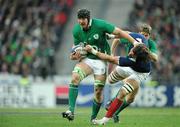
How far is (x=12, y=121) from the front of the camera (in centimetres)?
1797

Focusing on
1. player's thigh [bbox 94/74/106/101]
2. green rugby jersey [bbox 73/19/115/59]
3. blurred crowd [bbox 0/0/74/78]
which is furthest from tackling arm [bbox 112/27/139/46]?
blurred crowd [bbox 0/0/74/78]

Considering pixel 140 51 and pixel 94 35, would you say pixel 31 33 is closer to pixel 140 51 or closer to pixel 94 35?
pixel 94 35

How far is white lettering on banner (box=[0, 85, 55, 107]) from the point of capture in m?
31.0

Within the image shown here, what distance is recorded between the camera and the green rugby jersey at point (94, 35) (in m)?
17.1

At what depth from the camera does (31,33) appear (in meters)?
34.9

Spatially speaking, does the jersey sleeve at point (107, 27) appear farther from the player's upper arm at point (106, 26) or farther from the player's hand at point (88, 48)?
the player's hand at point (88, 48)

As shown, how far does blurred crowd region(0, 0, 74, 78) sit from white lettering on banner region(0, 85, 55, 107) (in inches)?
34.3

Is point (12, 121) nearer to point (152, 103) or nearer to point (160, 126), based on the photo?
point (160, 126)

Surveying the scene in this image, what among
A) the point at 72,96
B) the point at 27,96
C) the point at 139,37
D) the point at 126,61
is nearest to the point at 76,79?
the point at 72,96

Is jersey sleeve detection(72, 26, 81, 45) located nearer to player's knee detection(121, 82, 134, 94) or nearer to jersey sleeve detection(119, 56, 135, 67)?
jersey sleeve detection(119, 56, 135, 67)

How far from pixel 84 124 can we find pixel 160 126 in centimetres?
169

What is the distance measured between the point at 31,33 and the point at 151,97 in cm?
755

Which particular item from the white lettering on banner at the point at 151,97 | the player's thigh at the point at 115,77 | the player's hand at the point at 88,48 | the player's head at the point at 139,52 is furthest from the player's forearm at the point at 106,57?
the white lettering on banner at the point at 151,97

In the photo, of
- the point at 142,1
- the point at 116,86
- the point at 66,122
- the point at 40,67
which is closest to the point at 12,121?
the point at 66,122
